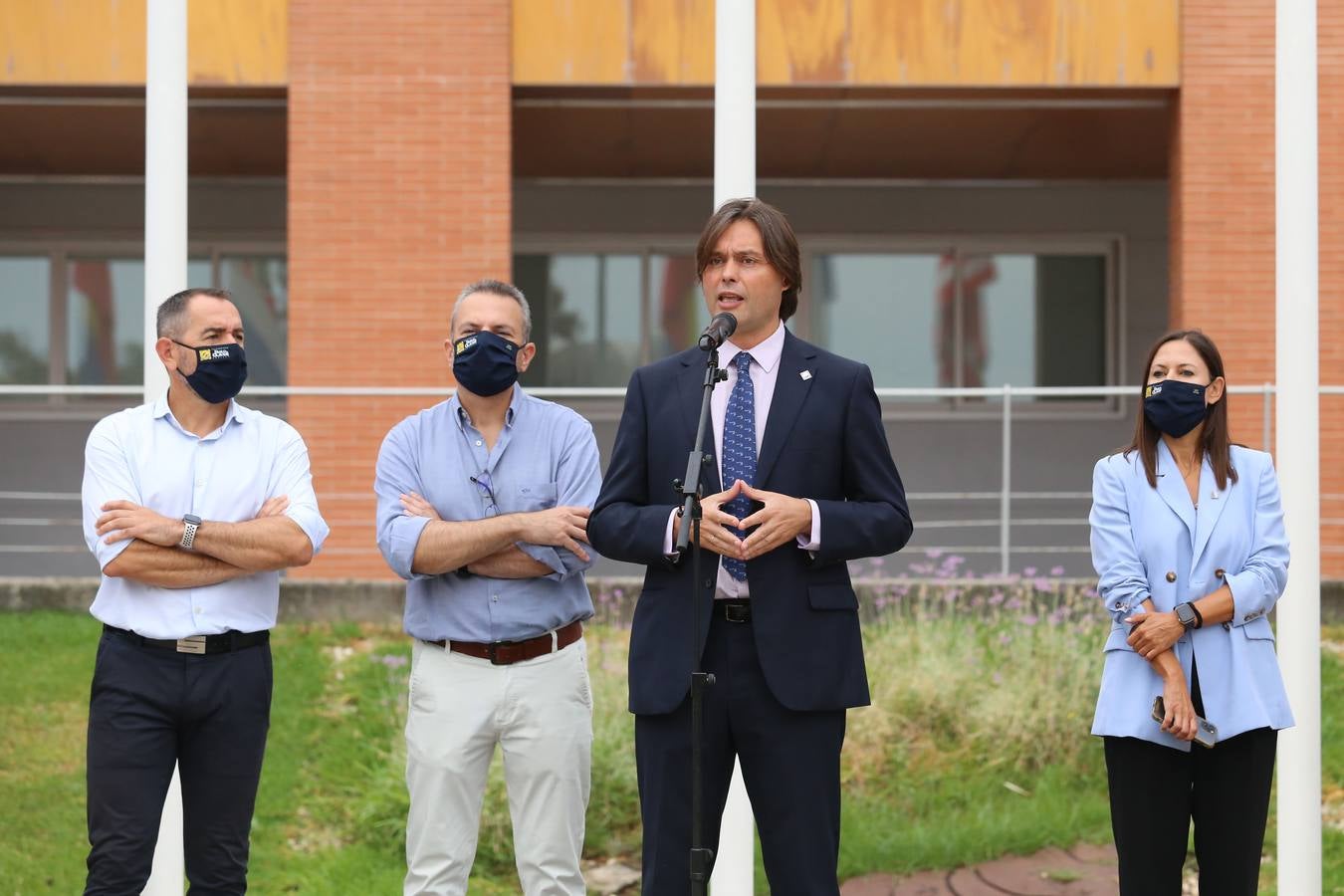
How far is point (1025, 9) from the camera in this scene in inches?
425

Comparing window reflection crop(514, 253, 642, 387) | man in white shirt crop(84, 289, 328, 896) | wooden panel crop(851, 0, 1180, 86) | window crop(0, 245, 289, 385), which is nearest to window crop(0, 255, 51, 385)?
window crop(0, 245, 289, 385)

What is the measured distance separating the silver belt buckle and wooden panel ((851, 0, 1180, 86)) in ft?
25.2

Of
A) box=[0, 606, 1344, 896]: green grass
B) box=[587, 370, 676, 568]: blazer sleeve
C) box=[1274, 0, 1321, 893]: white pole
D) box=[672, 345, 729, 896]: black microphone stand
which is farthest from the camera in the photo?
box=[0, 606, 1344, 896]: green grass

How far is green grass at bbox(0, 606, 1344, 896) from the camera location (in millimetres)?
6598

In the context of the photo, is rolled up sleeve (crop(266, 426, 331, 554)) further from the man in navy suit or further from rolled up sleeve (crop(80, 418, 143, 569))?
the man in navy suit

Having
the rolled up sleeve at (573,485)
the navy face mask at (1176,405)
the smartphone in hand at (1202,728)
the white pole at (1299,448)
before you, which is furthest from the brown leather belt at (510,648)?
the white pole at (1299,448)

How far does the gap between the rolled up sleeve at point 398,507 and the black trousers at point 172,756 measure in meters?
0.46

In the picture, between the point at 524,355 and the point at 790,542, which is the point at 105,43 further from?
the point at 790,542

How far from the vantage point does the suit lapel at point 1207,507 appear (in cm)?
421

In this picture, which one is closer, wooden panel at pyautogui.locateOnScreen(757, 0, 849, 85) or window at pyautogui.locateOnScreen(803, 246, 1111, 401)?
wooden panel at pyautogui.locateOnScreen(757, 0, 849, 85)

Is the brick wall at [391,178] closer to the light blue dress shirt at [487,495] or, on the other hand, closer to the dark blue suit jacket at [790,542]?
the light blue dress shirt at [487,495]

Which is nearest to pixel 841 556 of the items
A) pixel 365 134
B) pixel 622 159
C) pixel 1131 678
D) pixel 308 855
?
pixel 1131 678

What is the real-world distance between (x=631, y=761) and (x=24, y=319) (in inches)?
361

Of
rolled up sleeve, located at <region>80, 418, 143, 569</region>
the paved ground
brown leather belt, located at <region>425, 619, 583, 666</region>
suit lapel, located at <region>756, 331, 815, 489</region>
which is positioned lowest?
the paved ground
